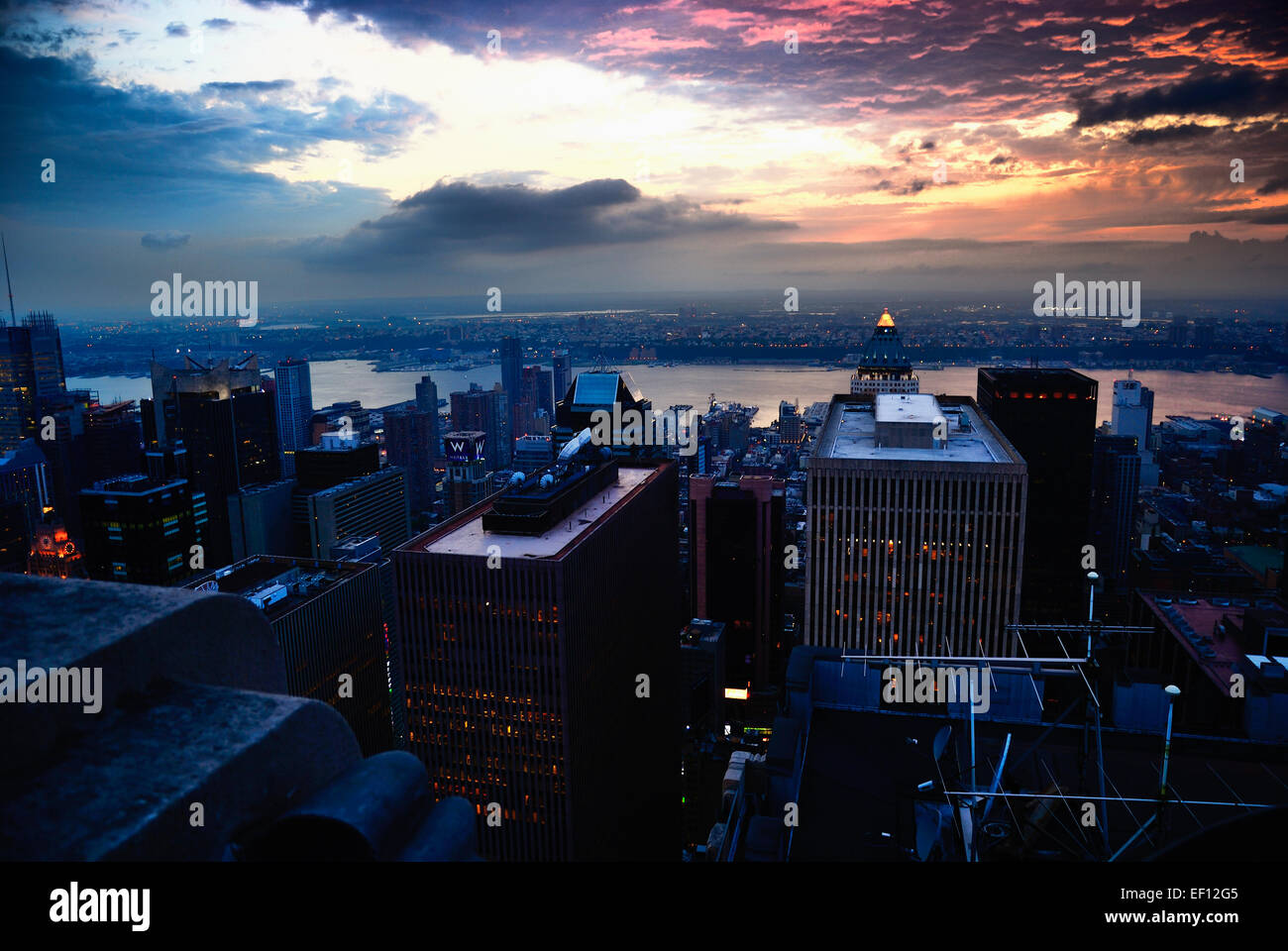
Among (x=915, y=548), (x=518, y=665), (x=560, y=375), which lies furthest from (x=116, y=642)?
(x=560, y=375)

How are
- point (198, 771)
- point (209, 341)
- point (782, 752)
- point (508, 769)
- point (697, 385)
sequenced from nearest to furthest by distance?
1. point (198, 771)
2. point (782, 752)
3. point (508, 769)
4. point (209, 341)
5. point (697, 385)

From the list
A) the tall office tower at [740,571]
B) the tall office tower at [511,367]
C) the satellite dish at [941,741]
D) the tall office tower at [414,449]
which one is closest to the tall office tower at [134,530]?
the tall office tower at [740,571]

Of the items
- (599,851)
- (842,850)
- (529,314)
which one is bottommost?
(599,851)

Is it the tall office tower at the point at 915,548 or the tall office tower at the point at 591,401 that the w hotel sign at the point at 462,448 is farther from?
the tall office tower at the point at 915,548

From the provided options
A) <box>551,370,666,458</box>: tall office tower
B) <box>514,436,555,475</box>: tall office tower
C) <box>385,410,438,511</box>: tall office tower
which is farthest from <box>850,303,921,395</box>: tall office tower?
<box>385,410,438,511</box>: tall office tower

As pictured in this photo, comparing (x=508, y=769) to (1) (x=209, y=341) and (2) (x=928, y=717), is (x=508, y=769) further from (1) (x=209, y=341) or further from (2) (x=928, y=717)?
(1) (x=209, y=341)
